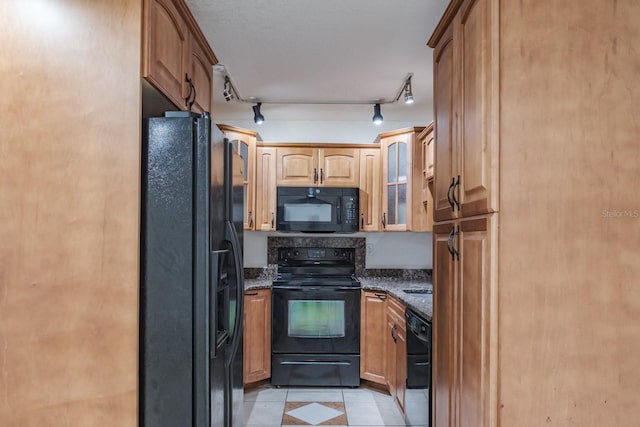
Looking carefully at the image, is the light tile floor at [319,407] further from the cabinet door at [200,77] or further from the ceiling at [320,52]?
the ceiling at [320,52]

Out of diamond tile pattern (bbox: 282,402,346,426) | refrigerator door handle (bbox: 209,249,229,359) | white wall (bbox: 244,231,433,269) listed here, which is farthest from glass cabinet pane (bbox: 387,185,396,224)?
refrigerator door handle (bbox: 209,249,229,359)

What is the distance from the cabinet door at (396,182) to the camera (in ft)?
11.7

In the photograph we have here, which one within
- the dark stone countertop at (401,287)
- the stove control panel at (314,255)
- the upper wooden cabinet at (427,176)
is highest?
the upper wooden cabinet at (427,176)

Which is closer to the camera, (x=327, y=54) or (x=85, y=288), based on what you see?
(x=85, y=288)

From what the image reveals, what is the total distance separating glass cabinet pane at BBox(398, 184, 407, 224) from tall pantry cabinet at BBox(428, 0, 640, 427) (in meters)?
2.29

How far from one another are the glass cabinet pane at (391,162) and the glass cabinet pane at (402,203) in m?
0.12

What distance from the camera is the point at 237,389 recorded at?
2.07 metres

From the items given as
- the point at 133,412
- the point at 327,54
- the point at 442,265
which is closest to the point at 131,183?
the point at 133,412

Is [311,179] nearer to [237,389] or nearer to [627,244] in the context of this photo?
[237,389]

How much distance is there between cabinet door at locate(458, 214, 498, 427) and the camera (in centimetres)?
131

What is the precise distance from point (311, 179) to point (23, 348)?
8.66ft

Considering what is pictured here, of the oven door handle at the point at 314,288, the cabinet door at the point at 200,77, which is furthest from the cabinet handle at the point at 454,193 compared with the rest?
the oven door handle at the point at 314,288

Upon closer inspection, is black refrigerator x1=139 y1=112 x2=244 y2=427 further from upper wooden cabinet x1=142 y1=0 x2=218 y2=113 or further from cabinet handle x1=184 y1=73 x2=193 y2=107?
cabinet handle x1=184 y1=73 x2=193 y2=107

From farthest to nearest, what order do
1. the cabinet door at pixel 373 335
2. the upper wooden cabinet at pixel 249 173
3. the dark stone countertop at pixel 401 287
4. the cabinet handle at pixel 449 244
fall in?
1. the upper wooden cabinet at pixel 249 173
2. the cabinet door at pixel 373 335
3. the dark stone countertop at pixel 401 287
4. the cabinet handle at pixel 449 244
